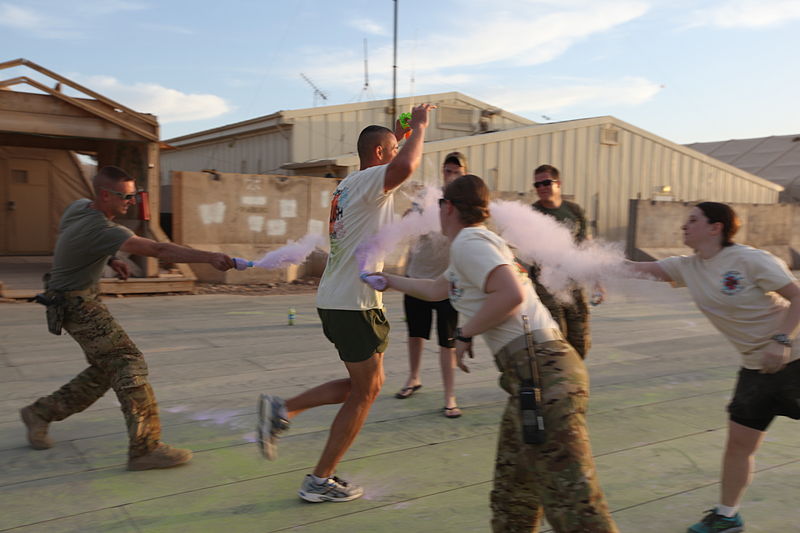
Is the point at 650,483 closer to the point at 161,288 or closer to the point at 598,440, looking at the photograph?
the point at 598,440

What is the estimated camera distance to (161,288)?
40.4ft

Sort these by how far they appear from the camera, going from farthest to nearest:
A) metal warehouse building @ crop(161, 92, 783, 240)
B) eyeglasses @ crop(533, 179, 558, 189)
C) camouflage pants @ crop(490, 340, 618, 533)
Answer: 1. metal warehouse building @ crop(161, 92, 783, 240)
2. eyeglasses @ crop(533, 179, 558, 189)
3. camouflage pants @ crop(490, 340, 618, 533)

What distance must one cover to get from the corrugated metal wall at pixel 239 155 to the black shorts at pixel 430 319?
14.6 meters

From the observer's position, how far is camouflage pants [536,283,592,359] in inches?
190

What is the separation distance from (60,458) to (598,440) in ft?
11.6

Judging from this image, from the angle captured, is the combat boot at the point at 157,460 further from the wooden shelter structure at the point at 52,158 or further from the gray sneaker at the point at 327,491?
the wooden shelter structure at the point at 52,158

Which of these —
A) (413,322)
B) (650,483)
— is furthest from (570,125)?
(650,483)

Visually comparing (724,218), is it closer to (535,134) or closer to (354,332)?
(354,332)

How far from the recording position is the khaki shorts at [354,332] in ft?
10.7

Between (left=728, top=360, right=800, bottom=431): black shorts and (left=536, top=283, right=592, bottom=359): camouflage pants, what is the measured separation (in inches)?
70.6

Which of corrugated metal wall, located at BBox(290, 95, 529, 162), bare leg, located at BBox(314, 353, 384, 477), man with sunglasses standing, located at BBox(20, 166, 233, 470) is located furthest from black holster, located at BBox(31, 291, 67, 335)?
corrugated metal wall, located at BBox(290, 95, 529, 162)

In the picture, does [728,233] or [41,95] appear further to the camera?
[41,95]

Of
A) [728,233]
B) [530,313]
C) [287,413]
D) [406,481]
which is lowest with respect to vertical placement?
[406,481]

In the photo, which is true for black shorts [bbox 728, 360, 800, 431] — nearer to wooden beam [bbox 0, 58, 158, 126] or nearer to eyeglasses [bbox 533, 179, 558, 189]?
eyeglasses [bbox 533, 179, 558, 189]
